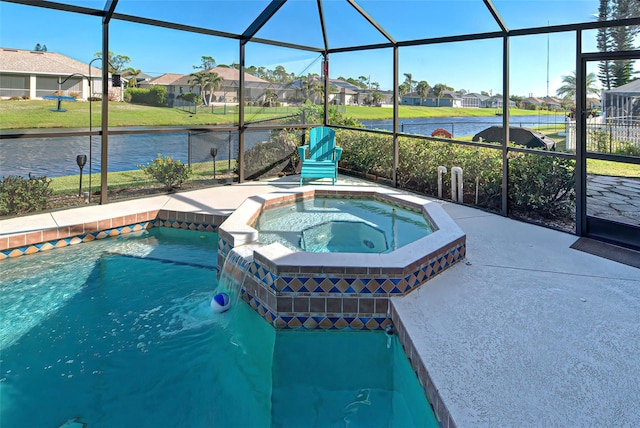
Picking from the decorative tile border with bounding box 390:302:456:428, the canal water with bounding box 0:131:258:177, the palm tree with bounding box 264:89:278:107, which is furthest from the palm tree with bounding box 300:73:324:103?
the decorative tile border with bounding box 390:302:456:428

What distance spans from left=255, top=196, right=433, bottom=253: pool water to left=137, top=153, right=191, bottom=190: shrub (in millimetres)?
2063

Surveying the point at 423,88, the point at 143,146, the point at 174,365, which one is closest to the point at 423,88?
the point at 423,88

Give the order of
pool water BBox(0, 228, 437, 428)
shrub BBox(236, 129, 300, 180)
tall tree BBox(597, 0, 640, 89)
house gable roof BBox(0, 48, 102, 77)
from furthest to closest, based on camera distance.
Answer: shrub BBox(236, 129, 300, 180)
house gable roof BBox(0, 48, 102, 77)
tall tree BBox(597, 0, 640, 89)
pool water BBox(0, 228, 437, 428)

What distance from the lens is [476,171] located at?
632 centimetres

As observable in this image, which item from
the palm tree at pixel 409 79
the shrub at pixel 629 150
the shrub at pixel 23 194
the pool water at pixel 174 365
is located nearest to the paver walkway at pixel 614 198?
the shrub at pixel 629 150

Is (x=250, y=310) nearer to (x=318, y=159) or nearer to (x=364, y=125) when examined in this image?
(x=318, y=159)

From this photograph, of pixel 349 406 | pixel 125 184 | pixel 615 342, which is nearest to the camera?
pixel 349 406

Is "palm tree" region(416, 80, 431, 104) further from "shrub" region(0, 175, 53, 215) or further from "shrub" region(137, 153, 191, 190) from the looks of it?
"shrub" region(0, 175, 53, 215)

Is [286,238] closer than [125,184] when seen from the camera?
Yes

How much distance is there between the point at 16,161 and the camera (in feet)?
17.1

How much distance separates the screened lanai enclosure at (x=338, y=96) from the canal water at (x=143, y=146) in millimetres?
19

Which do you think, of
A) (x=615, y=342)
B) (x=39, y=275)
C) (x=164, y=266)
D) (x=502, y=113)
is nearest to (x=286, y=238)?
(x=164, y=266)

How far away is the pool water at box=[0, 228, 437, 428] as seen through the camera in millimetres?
2332

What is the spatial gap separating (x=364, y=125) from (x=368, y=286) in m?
5.93
